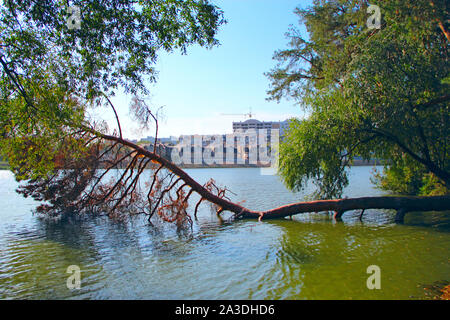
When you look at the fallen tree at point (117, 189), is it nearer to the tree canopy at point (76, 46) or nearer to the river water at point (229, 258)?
the river water at point (229, 258)

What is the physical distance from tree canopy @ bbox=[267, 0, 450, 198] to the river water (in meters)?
3.23

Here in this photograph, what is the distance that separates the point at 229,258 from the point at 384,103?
30.4ft

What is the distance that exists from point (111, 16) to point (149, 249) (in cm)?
740

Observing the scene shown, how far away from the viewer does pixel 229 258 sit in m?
10.6

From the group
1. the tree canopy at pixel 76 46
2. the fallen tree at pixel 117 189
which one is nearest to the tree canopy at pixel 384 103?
the fallen tree at pixel 117 189

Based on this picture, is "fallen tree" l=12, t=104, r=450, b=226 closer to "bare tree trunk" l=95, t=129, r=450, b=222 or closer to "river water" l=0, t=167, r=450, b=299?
"bare tree trunk" l=95, t=129, r=450, b=222

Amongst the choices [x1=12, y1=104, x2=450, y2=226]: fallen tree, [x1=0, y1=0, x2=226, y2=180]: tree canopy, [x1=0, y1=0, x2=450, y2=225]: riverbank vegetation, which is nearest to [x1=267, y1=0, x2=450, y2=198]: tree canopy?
[x1=0, y1=0, x2=450, y2=225]: riverbank vegetation

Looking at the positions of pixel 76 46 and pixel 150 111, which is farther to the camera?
pixel 150 111

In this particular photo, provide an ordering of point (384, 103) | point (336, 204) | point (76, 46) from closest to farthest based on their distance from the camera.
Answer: point (76, 46) < point (384, 103) < point (336, 204)

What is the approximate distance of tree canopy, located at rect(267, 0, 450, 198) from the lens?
14.3 meters

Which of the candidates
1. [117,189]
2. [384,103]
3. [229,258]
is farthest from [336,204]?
[117,189]

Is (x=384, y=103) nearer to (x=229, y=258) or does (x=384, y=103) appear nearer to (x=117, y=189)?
(x=229, y=258)

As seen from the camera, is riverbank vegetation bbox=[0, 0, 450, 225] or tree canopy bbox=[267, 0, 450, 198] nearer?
riverbank vegetation bbox=[0, 0, 450, 225]

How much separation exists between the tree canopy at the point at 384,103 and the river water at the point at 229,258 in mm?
3232
